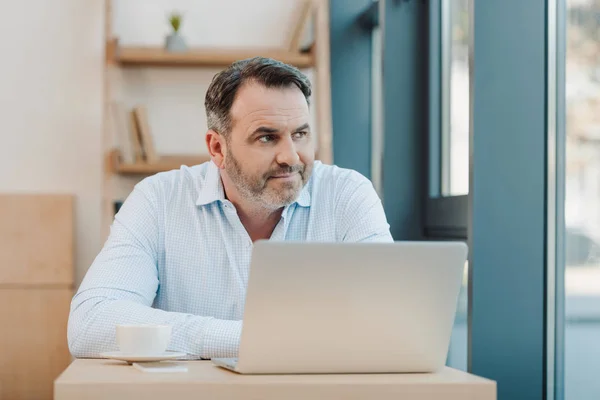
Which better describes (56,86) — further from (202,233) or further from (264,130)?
(264,130)

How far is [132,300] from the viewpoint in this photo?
201 centimetres

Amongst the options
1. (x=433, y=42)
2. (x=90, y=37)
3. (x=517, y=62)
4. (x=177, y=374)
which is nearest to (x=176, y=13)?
(x=90, y=37)

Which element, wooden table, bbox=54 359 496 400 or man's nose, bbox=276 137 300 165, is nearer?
wooden table, bbox=54 359 496 400

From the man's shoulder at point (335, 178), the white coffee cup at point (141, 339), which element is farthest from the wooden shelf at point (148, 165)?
the white coffee cup at point (141, 339)

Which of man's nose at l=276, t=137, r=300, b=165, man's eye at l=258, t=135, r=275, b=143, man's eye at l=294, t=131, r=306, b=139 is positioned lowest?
man's nose at l=276, t=137, r=300, b=165

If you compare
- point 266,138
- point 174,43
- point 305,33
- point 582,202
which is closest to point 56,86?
point 174,43

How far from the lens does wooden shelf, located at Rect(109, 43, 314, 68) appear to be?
3936 mm

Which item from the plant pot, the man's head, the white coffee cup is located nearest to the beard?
the man's head

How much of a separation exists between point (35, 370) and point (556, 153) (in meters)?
2.74

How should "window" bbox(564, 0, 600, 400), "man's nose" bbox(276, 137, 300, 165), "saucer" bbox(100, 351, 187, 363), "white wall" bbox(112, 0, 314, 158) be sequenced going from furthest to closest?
"white wall" bbox(112, 0, 314, 158) → "man's nose" bbox(276, 137, 300, 165) → "window" bbox(564, 0, 600, 400) → "saucer" bbox(100, 351, 187, 363)

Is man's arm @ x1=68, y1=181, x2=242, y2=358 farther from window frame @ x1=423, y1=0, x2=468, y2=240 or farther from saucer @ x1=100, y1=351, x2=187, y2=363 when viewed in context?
window frame @ x1=423, y1=0, x2=468, y2=240

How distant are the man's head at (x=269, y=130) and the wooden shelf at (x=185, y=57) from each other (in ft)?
5.75

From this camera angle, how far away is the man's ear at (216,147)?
235 cm

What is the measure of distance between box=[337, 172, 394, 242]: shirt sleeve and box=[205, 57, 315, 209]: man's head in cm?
17
